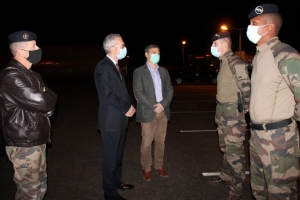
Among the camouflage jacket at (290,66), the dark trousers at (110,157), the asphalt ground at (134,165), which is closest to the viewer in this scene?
the camouflage jacket at (290,66)

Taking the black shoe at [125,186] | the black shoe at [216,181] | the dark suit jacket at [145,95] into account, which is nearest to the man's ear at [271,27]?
the dark suit jacket at [145,95]

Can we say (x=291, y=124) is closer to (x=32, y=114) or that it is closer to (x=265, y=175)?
(x=265, y=175)

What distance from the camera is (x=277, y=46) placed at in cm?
251

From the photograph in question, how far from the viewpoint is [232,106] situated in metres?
3.59

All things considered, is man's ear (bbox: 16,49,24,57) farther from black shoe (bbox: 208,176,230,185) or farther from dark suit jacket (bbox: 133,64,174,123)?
black shoe (bbox: 208,176,230,185)

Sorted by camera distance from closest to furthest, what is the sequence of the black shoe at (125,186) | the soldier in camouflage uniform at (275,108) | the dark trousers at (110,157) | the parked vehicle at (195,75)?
the soldier in camouflage uniform at (275,108) < the dark trousers at (110,157) < the black shoe at (125,186) < the parked vehicle at (195,75)

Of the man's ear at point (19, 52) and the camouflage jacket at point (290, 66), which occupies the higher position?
the man's ear at point (19, 52)

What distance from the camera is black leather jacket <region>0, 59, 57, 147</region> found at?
8.46 ft

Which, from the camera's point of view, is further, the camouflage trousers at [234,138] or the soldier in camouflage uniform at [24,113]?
the camouflage trousers at [234,138]

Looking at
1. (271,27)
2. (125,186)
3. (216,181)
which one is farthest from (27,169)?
(271,27)

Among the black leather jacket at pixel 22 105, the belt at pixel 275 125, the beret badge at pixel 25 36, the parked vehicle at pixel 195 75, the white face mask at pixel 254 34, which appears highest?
the beret badge at pixel 25 36

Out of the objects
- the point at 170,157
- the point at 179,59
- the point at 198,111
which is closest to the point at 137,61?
the point at 179,59

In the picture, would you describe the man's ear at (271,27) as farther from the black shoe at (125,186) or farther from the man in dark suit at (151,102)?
the black shoe at (125,186)

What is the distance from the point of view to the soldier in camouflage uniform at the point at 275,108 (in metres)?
2.46
